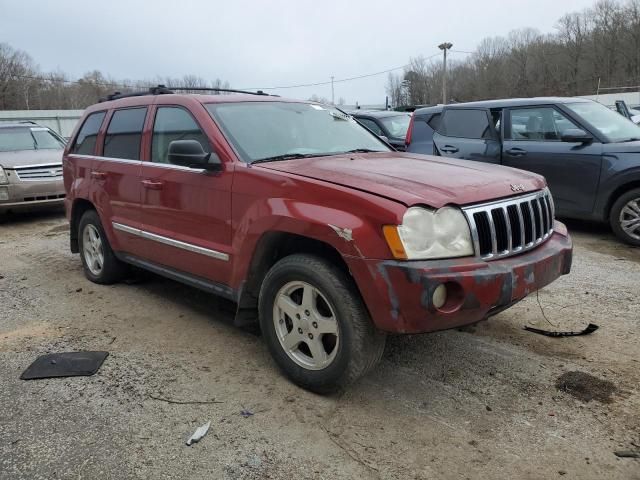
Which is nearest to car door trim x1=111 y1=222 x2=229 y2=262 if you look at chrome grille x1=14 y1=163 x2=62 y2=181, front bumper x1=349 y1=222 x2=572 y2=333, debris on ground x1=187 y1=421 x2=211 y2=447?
debris on ground x1=187 y1=421 x2=211 y2=447

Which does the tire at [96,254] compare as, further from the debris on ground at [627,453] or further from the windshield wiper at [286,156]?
the debris on ground at [627,453]

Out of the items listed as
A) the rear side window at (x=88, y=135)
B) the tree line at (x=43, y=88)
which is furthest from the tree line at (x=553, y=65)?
the rear side window at (x=88, y=135)

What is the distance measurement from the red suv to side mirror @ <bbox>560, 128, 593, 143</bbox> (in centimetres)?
338

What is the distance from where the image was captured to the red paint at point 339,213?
8.82ft

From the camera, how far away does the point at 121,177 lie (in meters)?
4.63

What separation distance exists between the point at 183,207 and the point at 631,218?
5.27 meters

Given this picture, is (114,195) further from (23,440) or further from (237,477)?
(237,477)

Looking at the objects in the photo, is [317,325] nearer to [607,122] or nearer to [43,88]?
[607,122]

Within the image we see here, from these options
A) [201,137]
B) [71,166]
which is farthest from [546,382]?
[71,166]

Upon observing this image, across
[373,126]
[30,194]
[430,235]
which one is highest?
[373,126]

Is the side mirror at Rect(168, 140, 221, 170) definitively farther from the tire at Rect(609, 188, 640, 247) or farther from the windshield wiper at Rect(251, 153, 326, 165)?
the tire at Rect(609, 188, 640, 247)

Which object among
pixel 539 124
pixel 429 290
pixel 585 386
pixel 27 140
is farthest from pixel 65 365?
pixel 27 140

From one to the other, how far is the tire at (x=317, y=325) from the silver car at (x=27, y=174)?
7.10 metres

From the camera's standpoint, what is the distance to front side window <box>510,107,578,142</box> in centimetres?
695
